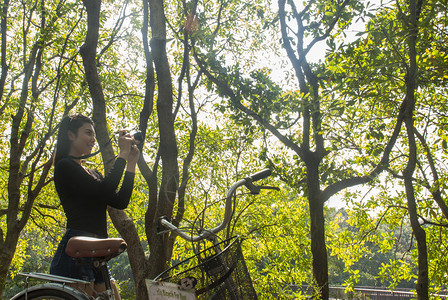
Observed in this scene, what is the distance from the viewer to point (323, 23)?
677 cm

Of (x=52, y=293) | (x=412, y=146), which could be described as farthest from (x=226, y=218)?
(x=412, y=146)

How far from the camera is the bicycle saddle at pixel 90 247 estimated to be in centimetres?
224

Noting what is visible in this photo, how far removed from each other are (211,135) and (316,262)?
5432mm

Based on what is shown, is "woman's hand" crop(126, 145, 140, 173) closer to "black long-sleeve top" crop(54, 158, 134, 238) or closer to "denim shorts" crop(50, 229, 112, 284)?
"black long-sleeve top" crop(54, 158, 134, 238)

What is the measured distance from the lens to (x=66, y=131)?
276 centimetres

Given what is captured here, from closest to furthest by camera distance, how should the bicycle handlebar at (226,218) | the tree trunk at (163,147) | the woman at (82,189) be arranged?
the bicycle handlebar at (226,218), the woman at (82,189), the tree trunk at (163,147)

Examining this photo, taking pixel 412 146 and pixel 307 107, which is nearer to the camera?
pixel 412 146

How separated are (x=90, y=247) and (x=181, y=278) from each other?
53cm

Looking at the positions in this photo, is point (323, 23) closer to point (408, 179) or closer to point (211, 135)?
point (408, 179)

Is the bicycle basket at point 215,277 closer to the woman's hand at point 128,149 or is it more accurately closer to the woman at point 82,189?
the woman at point 82,189

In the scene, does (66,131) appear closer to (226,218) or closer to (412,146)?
(226,218)

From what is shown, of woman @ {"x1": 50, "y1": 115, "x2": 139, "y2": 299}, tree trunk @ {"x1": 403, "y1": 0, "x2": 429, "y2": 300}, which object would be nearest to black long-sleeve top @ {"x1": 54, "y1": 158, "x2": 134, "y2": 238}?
woman @ {"x1": 50, "y1": 115, "x2": 139, "y2": 299}

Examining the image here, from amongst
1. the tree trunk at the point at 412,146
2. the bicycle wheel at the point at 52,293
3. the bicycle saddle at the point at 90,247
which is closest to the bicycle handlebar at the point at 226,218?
the bicycle saddle at the point at 90,247

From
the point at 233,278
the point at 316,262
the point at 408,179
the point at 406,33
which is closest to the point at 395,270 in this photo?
the point at 316,262
